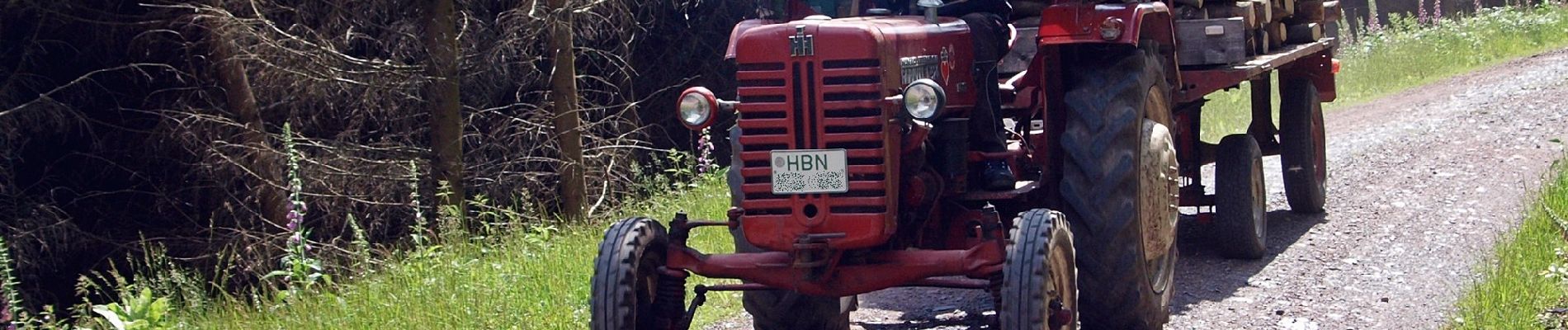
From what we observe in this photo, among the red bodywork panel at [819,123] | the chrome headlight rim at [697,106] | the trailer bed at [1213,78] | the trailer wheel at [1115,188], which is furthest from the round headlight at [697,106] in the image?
the trailer bed at [1213,78]

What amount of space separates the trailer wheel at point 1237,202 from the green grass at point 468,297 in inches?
100

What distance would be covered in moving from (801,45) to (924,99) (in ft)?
1.43

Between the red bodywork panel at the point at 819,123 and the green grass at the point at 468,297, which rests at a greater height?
the red bodywork panel at the point at 819,123

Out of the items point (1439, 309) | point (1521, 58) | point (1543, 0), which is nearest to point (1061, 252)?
point (1439, 309)

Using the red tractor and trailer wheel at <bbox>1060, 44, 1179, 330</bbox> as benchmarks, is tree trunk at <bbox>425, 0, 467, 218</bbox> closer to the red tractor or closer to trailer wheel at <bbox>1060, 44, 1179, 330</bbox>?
the red tractor

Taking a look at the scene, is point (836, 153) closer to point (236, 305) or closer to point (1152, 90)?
point (1152, 90)

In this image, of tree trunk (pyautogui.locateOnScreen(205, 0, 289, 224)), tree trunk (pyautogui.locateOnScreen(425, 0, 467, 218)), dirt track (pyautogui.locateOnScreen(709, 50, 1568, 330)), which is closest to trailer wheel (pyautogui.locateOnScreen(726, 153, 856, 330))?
dirt track (pyautogui.locateOnScreen(709, 50, 1568, 330))

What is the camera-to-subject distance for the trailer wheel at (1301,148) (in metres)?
9.57

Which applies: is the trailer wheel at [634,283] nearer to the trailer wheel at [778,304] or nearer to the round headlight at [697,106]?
the round headlight at [697,106]

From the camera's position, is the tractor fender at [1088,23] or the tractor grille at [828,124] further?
the tractor fender at [1088,23]

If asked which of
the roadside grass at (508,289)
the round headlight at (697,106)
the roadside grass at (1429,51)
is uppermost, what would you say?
the round headlight at (697,106)

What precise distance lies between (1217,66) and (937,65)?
2.33m

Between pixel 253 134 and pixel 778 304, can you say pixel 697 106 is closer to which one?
pixel 778 304

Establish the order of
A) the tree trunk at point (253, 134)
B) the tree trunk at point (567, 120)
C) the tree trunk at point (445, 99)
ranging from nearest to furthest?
1. the tree trunk at point (253, 134)
2. the tree trunk at point (445, 99)
3. the tree trunk at point (567, 120)
